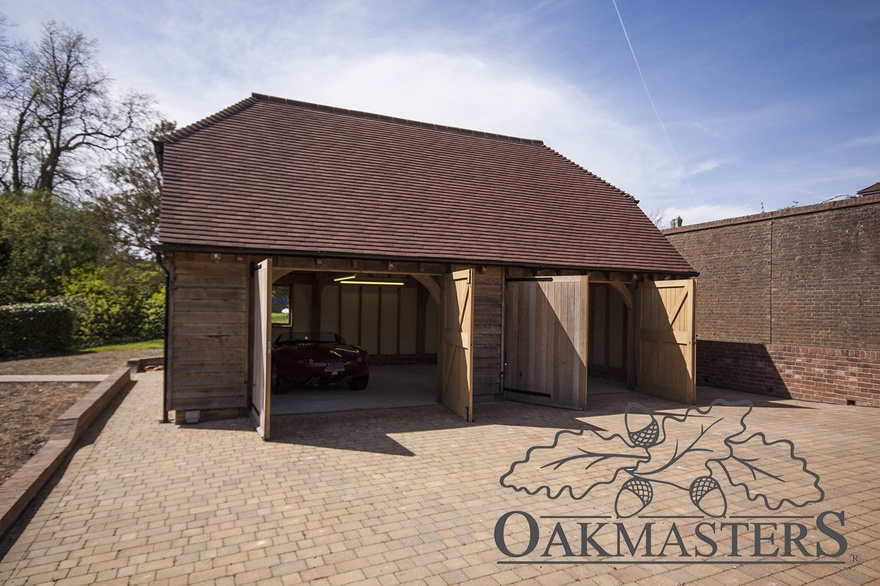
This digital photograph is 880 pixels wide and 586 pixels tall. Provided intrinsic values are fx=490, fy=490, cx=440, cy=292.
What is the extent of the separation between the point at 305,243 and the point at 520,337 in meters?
4.63

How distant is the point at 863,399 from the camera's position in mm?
10031

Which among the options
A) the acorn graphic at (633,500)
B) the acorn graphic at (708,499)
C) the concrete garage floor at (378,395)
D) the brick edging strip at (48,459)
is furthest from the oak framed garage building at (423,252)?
the acorn graphic at (708,499)

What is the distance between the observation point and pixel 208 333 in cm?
795

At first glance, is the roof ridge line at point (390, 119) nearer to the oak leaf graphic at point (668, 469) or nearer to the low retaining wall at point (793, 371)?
the low retaining wall at point (793, 371)

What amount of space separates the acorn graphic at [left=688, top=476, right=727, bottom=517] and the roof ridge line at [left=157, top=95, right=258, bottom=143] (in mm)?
10355

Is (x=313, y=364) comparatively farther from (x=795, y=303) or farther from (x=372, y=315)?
(x=795, y=303)

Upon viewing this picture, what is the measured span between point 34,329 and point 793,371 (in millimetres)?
21685

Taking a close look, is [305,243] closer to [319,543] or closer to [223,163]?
[223,163]

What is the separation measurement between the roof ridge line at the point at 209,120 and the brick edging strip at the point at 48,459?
16.6 feet

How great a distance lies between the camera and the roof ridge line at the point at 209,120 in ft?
32.5

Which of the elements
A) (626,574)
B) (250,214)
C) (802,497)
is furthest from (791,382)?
(250,214)

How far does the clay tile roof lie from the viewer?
28.6ft

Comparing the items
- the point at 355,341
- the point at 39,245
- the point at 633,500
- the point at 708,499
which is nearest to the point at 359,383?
the point at 355,341

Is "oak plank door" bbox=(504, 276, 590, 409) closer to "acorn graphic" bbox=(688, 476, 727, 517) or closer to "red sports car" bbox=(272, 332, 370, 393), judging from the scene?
"red sports car" bbox=(272, 332, 370, 393)
